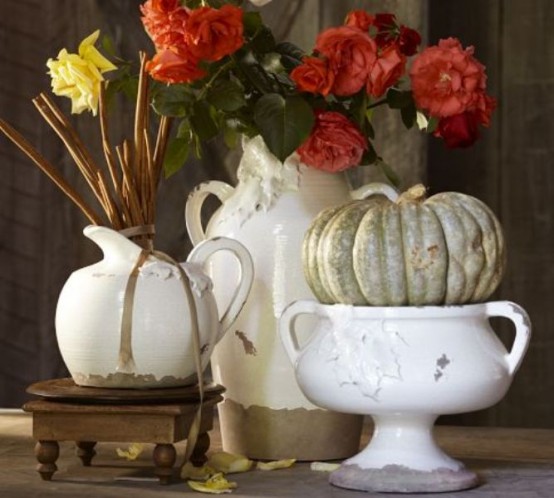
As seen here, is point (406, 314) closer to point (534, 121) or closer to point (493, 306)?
point (493, 306)

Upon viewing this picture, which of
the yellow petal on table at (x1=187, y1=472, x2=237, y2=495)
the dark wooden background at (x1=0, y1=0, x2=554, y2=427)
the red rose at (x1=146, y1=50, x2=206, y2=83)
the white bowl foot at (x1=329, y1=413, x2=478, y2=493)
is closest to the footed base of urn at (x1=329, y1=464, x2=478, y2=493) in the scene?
the white bowl foot at (x1=329, y1=413, x2=478, y2=493)

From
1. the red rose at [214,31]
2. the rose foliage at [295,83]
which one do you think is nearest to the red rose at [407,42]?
the rose foliage at [295,83]

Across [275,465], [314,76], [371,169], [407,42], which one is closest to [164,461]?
[275,465]

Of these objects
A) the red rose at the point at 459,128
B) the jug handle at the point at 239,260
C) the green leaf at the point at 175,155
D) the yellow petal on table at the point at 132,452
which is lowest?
the yellow petal on table at the point at 132,452

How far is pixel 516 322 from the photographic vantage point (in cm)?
124

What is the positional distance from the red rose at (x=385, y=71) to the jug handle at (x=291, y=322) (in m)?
0.23

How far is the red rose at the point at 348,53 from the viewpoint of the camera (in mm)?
1350

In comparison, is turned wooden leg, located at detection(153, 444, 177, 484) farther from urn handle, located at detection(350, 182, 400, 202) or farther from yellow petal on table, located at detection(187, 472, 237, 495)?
urn handle, located at detection(350, 182, 400, 202)

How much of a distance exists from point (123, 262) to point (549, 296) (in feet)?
3.79

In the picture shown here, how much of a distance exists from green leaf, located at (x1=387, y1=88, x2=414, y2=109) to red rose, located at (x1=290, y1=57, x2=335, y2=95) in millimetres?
130

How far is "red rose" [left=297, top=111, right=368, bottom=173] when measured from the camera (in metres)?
1.38

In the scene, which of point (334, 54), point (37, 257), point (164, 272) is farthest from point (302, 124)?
point (37, 257)

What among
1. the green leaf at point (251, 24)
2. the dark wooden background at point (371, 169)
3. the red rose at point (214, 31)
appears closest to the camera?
the red rose at point (214, 31)

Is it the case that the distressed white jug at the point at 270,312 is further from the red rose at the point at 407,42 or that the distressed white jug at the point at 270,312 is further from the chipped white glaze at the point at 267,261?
the red rose at the point at 407,42
